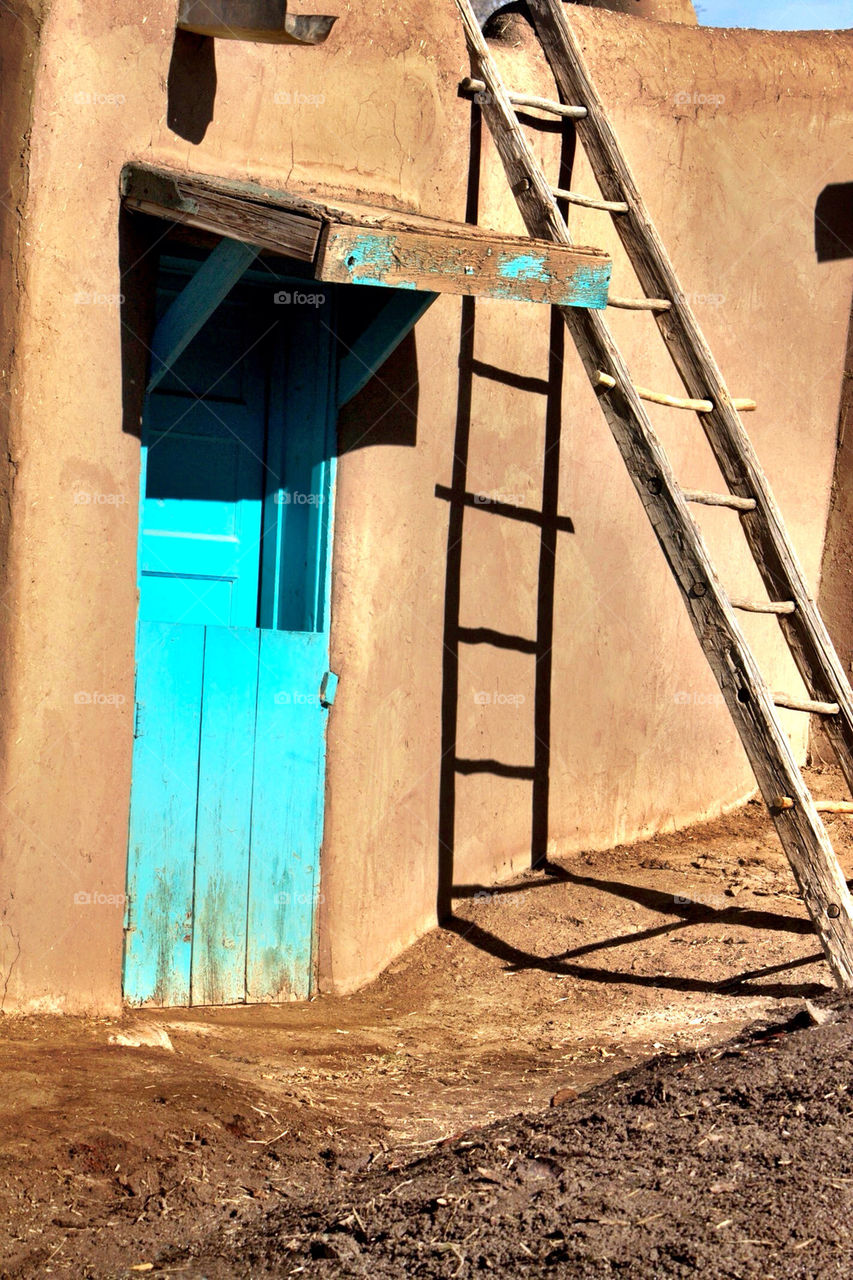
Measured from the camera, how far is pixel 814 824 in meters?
4.66

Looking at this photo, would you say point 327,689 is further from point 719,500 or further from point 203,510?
point 719,500

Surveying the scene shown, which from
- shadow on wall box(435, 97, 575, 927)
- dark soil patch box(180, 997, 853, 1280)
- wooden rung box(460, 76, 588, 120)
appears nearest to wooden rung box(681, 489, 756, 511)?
shadow on wall box(435, 97, 575, 927)

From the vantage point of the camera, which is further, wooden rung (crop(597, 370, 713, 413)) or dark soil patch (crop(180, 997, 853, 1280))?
wooden rung (crop(597, 370, 713, 413))

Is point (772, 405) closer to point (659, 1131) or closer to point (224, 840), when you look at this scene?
point (224, 840)

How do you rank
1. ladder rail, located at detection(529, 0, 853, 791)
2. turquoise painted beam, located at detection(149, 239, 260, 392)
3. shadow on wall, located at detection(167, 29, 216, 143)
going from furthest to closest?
ladder rail, located at detection(529, 0, 853, 791), shadow on wall, located at detection(167, 29, 216, 143), turquoise painted beam, located at detection(149, 239, 260, 392)

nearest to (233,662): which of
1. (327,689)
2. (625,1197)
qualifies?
(327,689)

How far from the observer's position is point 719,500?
198 inches

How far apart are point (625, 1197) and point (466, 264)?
2680 millimetres

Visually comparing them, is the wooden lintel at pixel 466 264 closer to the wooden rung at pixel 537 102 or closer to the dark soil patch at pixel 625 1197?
the wooden rung at pixel 537 102

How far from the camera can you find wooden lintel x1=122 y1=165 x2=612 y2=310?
3844mm

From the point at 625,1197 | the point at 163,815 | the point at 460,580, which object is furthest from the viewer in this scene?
the point at 460,580

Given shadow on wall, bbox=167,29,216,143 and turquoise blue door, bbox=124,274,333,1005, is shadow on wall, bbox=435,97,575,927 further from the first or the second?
shadow on wall, bbox=167,29,216,143

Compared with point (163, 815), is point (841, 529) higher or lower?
higher

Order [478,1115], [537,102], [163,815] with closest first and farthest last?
[478,1115] → [163,815] → [537,102]
